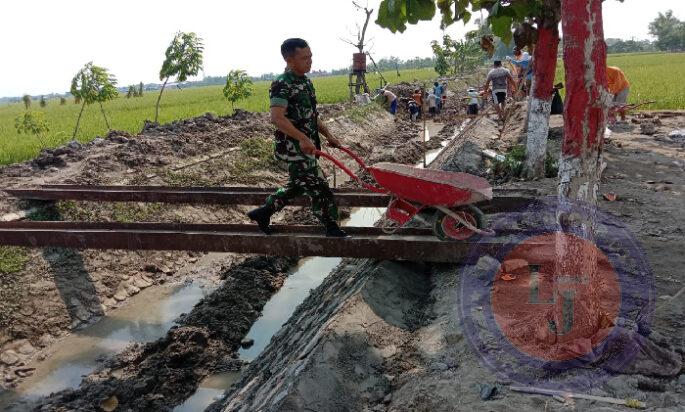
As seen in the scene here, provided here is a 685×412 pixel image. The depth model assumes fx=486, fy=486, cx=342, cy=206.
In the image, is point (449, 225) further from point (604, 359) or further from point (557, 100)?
point (557, 100)

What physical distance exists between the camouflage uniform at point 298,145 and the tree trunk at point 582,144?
75.8 inches

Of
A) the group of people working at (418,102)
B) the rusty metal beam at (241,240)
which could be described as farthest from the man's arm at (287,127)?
the group of people working at (418,102)

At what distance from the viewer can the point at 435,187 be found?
3.83 m

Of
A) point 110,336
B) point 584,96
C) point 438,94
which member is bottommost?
point 110,336

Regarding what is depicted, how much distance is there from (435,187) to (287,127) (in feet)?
4.07

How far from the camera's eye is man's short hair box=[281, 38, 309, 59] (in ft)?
11.8

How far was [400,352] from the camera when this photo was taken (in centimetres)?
337

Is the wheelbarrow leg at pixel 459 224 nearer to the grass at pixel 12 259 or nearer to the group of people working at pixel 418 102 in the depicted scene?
the grass at pixel 12 259

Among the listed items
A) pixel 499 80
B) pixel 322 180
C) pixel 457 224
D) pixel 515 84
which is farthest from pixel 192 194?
pixel 515 84

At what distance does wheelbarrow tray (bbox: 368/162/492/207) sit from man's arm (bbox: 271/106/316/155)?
2.01ft

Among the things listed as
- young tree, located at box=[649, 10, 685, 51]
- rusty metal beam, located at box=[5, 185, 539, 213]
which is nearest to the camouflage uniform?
rusty metal beam, located at box=[5, 185, 539, 213]

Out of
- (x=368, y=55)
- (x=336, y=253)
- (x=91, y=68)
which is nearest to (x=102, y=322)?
(x=336, y=253)

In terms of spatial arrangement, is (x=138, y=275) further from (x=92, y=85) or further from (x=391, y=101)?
(x=391, y=101)
